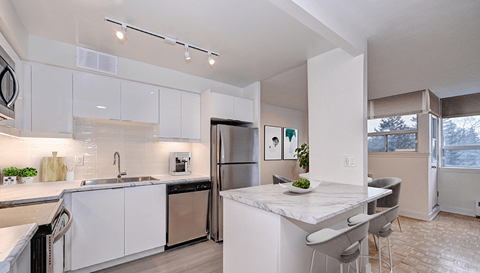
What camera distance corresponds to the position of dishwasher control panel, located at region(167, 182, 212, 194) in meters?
2.75

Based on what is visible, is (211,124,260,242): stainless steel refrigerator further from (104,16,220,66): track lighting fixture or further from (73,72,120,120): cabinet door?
(73,72,120,120): cabinet door

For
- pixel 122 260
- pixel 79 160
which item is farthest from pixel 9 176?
pixel 122 260

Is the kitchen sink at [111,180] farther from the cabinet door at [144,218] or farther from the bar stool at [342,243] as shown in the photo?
the bar stool at [342,243]

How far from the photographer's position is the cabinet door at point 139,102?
273cm

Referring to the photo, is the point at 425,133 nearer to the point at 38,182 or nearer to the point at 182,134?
the point at 182,134

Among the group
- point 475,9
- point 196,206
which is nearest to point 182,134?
point 196,206

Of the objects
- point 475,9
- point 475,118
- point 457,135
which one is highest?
point 475,9

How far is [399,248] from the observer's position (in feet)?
9.25

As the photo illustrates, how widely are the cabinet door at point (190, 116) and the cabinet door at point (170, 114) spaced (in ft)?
0.20

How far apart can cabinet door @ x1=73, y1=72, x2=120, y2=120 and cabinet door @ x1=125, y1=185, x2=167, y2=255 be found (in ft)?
3.16

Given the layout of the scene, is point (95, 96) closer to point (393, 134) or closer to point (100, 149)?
point (100, 149)

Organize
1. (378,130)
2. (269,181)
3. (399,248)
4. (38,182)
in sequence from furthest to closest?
(269,181) < (378,130) < (399,248) < (38,182)

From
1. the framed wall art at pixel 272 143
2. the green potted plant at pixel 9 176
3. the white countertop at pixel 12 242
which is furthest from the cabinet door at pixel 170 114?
the framed wall art at pixel 272 143

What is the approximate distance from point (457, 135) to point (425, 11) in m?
4.15
